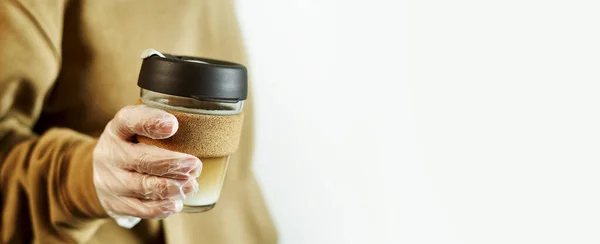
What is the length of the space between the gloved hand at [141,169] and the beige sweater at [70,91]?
3 centimetres

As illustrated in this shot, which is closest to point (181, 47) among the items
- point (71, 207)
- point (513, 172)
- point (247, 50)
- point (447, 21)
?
point (247, 50)

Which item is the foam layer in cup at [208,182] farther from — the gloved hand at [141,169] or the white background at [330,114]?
the white background at [330,114]

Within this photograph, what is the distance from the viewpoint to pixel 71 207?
0.64 metres

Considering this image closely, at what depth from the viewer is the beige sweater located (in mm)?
625

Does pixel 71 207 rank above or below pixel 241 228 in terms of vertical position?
above

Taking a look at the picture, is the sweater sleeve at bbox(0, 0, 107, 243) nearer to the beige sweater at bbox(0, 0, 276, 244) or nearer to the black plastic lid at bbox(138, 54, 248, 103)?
the beige sweater at bbox(0, 0, 276, 244)

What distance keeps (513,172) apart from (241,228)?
393 mm

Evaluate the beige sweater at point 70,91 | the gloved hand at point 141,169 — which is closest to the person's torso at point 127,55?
the beige sweater at point 70,91

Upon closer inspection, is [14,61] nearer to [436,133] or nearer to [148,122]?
[148,122]

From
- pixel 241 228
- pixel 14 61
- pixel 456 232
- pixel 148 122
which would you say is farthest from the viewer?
pixel 241 228

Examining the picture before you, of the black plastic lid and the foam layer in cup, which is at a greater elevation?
the black plastic lid

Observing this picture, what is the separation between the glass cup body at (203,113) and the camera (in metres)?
0.50

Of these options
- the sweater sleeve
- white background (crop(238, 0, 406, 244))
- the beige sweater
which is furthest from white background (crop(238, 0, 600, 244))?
the sweater sleeve

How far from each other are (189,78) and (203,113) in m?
0.04
